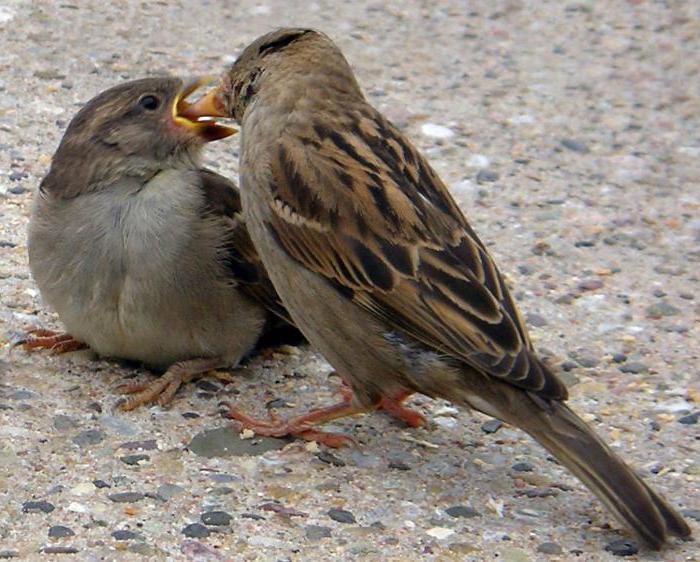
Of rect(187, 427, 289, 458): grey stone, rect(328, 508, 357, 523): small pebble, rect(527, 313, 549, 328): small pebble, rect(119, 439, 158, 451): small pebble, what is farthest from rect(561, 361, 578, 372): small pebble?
rect(119, 439, 158, 451): small pebble

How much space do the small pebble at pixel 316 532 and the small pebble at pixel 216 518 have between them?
22 cm

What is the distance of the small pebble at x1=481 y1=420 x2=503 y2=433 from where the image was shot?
4899 mm

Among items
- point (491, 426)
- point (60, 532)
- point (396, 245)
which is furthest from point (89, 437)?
point (491, 426)

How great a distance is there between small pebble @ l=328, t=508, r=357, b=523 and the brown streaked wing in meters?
0.54

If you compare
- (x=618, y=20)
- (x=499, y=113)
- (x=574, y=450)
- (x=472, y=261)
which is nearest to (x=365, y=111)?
(x=472, y=261)

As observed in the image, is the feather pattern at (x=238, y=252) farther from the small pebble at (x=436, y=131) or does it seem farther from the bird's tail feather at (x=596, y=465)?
the small pebble at (x=436, y=131)

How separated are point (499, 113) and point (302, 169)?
305 cm

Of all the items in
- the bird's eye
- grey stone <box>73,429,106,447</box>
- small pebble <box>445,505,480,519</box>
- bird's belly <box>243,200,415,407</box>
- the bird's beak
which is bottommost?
small pebble <box>445,505,480,519</box>

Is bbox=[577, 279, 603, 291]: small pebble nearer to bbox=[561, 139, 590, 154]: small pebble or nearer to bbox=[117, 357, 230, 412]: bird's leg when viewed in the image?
bbox=[561, 139, 590, 154]: small pebble

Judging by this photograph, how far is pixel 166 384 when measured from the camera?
4887 millimetres

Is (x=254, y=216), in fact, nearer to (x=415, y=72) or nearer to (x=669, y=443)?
(x=669, y=443)

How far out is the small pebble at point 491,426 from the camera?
16.1 ft

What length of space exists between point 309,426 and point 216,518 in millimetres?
614

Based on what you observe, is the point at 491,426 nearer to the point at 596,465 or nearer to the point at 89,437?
the point at 596,465
